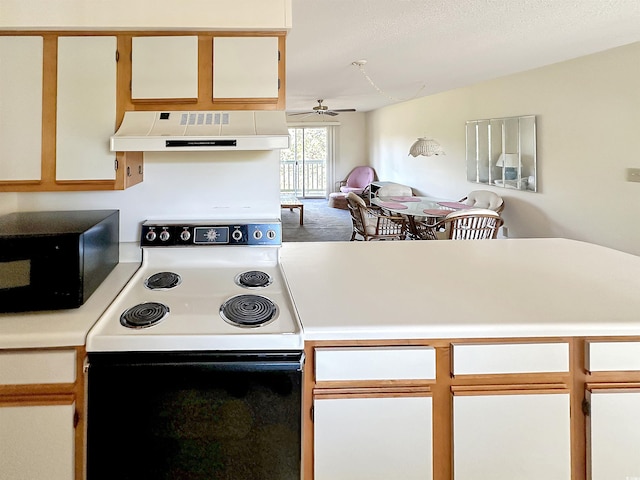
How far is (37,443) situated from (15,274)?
1.57ft

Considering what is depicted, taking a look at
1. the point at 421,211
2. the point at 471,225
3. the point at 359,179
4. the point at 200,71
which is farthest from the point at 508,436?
the point at 359,179

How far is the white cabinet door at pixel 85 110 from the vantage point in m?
1.54

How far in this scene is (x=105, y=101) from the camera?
1550mm

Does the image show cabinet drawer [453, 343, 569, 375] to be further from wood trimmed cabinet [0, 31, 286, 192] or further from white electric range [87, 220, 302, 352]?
wood trimmed cabinet [0, 31, 286, 192]

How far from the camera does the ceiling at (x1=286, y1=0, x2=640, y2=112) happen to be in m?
2.56

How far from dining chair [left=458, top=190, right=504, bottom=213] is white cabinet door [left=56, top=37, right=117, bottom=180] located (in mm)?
4523

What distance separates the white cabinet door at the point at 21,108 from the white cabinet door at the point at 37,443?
0.88 meters

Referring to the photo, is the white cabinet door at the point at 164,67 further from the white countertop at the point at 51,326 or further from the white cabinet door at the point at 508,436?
the white cabinet door at the point at 508,436

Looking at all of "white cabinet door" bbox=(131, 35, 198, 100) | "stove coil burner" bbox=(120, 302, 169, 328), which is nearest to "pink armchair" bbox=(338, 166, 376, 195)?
"white cabinet door" bbox=(131, 35, 198, 100)

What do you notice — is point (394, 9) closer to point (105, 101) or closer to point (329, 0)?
point (329, 0)

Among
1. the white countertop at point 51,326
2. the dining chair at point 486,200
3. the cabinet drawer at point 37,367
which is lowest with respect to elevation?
the cabinet drawer at point 37,367

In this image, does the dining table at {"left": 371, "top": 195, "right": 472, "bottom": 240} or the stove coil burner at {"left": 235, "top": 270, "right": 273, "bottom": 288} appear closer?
the stove coil burner at {"left": 235, "top": 270, "right": 273, "bottom": 288}

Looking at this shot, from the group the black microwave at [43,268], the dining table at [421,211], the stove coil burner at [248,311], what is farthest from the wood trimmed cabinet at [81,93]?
the dining table at [421,211]

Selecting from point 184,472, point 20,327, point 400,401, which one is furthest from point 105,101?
point 400,401
